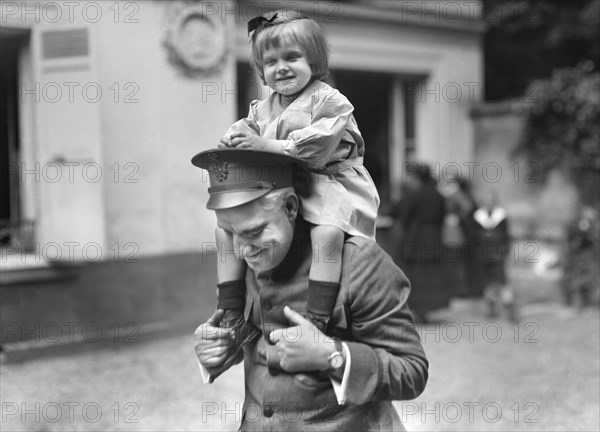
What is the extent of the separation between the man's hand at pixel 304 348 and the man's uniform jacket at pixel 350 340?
7cm

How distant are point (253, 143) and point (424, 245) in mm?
6212

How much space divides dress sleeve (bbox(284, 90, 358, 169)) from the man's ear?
0.30ft

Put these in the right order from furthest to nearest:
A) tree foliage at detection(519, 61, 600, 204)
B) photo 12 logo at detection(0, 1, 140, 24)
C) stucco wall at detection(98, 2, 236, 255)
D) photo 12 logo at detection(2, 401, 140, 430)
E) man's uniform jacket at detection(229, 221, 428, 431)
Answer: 1. tree foliage at detection(519, 61, 600, 204)
2. stucco wall at detection(98, 2, 236, 255)
3. photo 12 logo at detection(0, 1, 140, 24)
4. photo 12 logo at detection(2, 401, 140, 430)
5. man's uniform jacket at detection(229, 221, 428, 431)

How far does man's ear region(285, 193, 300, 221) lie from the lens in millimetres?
1863

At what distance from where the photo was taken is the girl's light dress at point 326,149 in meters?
1.82

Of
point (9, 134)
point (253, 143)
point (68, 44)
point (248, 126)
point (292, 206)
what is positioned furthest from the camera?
point (9, 134)

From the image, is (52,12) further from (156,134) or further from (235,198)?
(235,198)

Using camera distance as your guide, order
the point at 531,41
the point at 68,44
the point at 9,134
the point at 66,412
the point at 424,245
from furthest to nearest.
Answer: the point at 531,41, the point at 424,245, the point at 9,134, the point at 68,44, the point at 66,412

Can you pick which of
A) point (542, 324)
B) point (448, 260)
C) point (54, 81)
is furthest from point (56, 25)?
point (542, 324)

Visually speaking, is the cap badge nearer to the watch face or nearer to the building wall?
the watch face

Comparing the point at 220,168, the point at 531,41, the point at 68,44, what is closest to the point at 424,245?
the point at 68,44

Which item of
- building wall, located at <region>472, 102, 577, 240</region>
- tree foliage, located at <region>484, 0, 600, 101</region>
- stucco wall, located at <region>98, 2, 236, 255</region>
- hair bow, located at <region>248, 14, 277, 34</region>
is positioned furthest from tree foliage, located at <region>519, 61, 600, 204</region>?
hair bow, located at <region>248, 14, 277, 34</region>

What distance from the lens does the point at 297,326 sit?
1834mm

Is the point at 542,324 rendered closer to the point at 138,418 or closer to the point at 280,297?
the point at 138,418
